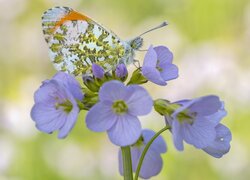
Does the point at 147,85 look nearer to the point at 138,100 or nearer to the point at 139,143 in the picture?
the point at 139,143

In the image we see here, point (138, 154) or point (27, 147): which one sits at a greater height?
point (27, 147)

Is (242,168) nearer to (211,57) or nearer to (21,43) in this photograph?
(211,57)

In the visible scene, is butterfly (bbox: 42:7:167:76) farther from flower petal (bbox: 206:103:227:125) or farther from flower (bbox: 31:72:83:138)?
flower petal (bbox: 206:103:227:125)

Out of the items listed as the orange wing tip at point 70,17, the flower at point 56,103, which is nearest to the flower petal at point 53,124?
the flower at point 56,103

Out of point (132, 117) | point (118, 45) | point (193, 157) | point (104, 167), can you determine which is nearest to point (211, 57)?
point (193, 157)

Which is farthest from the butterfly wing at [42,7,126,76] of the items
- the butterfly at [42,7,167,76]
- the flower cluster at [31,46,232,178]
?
the flower cluster at [31,46,232,178]

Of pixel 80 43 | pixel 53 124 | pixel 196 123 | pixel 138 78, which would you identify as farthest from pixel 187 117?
pixel 80 43

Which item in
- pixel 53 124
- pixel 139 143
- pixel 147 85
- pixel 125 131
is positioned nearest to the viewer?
pixel 125 131
